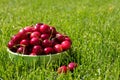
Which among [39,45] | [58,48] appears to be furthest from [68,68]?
[39,45]

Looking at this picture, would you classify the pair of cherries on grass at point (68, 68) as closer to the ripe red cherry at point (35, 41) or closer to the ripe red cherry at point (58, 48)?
the ripe red cherry at point (58, 48)

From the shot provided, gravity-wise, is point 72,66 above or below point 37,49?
below

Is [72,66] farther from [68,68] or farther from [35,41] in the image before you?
[35,41]

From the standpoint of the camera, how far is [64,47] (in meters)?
3.27

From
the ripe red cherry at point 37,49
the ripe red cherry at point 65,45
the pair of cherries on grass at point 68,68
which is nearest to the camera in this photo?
the pair of cherries on grass at point 68,68

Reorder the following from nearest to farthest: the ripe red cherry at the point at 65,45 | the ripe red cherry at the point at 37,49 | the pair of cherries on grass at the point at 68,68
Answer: the pair of cherries on grass at the point at 68,68 < the ripe red cherry at the point at 37,49 < the ripe red cherry at the point at 65,45

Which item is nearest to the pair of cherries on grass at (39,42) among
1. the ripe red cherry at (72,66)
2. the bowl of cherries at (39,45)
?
the bowl of cherries at (39,45)

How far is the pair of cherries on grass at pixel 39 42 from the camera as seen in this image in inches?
126

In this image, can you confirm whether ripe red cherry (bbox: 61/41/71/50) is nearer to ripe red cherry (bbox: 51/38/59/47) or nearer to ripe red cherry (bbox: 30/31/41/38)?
ripe red cherry (bbox: 51/38/59/47)

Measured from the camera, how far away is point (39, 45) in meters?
3.25

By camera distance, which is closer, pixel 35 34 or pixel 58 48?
pixel 58 48

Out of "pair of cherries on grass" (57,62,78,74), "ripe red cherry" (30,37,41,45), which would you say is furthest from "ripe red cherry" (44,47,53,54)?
"pair of cherries on grass" (57,62,78,74)

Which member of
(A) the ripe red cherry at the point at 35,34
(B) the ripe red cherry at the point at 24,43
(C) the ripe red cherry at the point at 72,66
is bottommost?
(C) the ripe red cherry at the point at 72,66

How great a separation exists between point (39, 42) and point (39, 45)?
0.03 metres
